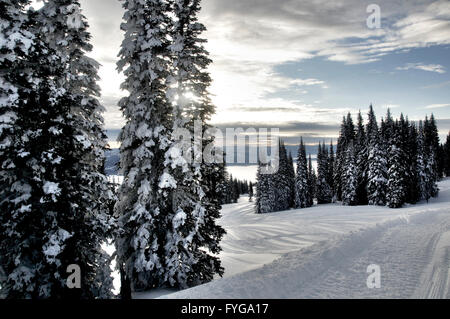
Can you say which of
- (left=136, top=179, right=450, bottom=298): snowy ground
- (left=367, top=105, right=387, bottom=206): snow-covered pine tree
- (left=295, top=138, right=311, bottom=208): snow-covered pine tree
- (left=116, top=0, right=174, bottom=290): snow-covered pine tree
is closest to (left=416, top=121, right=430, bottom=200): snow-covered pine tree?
(left=367, top=105, right=387, bottom=206): snow-covered pine tree

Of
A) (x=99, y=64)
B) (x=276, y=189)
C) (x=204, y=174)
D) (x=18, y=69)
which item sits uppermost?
(x=99, y=64)

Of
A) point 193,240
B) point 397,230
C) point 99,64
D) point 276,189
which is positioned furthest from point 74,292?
point 276,189

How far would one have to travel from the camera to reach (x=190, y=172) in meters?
14.1

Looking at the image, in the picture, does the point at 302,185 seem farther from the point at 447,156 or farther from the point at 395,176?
the point at 447,156

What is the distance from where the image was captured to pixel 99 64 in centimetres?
1316

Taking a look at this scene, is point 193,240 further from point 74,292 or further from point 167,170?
point 74,292

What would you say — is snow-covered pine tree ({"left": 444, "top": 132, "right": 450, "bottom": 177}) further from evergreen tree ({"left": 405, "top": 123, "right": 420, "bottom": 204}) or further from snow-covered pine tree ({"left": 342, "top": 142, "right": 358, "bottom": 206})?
snow-covered pine tree ({"left": 342, "top": 142, "right": 358, "bottom": 206})

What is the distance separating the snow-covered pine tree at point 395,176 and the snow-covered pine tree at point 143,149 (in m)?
44.3

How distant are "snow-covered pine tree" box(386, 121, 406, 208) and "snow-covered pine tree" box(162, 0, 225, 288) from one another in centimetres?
4056

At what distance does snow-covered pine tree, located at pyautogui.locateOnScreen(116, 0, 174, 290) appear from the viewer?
13172 mm

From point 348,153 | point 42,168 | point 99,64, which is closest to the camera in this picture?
point 42,168

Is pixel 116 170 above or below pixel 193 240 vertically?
above

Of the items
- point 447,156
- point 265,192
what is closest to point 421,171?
point 265,192
